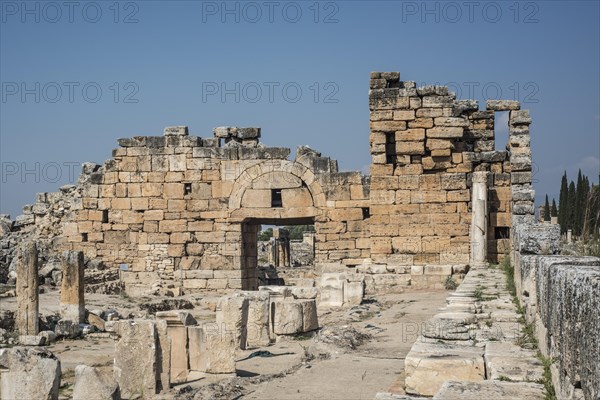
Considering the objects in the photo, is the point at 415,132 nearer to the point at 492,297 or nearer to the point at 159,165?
the point at 159,165

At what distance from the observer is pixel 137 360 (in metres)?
A: 9.27

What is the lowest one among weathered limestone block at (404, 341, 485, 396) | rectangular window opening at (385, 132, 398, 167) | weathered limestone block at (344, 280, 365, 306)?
weathered limestone block at (344, 280, 365, 306)

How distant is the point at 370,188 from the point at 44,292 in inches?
299

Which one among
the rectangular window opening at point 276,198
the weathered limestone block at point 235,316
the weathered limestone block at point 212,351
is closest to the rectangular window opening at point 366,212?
the rectangular window opening at point 276,198

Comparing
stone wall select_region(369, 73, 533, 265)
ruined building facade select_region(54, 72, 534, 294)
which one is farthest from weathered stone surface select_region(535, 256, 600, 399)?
stone wall select_region(369, 73, 533, 265)

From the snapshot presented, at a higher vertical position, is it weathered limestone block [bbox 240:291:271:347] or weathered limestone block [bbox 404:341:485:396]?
weathered limestone block [bbox 404:341:485:396]

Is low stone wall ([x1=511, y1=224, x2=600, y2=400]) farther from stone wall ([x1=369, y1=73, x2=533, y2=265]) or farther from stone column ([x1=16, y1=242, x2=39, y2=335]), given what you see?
stone wall ([x1=369, y1=73, x2=533, y2=265])

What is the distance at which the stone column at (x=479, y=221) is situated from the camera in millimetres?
16453

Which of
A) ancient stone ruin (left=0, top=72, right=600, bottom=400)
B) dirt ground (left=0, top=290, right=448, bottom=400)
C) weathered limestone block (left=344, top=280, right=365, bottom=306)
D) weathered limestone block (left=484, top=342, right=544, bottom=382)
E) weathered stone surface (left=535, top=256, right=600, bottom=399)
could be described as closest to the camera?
weathered stone surface (left=535, top=256, right=600, bottom=399)

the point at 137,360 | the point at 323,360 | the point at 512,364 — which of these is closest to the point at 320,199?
the point at 323,360

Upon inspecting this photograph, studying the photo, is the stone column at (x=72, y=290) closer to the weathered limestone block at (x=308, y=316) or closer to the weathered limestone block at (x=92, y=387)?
the weathered limestone block at (x=308, y=316)

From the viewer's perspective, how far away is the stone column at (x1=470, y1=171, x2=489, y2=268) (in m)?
16.5

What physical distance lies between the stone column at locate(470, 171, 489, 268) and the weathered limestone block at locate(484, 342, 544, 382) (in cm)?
1025

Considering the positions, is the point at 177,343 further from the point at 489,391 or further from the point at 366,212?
the point at 366,212
